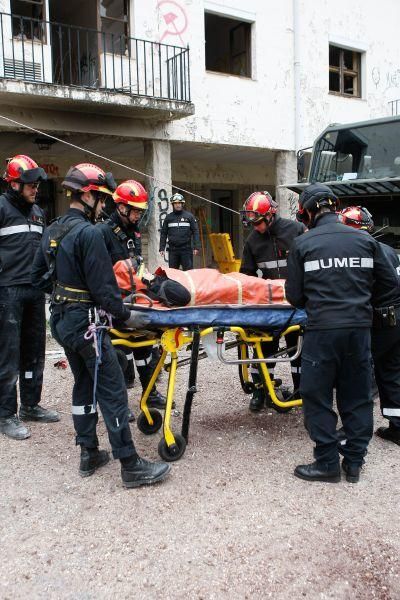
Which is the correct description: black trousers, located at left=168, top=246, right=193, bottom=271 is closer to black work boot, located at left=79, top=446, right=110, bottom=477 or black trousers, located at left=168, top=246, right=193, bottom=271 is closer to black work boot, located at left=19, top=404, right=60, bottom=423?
black work boot, located at left=19, top=404, right=60, bottom=423

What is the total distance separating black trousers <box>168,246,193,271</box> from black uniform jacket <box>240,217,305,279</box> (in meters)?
5.44

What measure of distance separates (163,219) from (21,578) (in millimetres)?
8682

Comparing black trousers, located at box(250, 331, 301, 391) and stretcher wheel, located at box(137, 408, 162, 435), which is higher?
black trousers, located at box(250, 331, 301, 391)

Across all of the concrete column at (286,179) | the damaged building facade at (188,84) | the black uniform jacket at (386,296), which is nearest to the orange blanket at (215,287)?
the black uniform jacket at (386,296)

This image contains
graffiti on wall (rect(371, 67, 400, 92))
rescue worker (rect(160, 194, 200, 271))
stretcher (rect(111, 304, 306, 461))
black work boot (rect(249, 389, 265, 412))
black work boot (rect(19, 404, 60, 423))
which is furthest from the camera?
graffiti on wall (rect(371, 67, 400, 92))

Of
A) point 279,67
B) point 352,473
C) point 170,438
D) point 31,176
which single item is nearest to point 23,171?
point 31,176

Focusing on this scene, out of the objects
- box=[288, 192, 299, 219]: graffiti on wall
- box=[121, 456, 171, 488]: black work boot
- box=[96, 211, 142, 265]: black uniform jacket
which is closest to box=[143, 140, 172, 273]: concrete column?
box=[288, 192, 299, 219]: graffiti on wall

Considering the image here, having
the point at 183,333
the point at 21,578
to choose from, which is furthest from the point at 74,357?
the point at 21,578

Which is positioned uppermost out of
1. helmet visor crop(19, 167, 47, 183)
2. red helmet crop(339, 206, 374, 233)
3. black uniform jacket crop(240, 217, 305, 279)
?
helmet visor crop(19, 167, 47, 183)

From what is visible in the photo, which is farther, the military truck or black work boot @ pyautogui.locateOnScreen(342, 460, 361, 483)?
the military truck

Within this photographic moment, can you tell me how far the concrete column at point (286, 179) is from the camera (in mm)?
12586

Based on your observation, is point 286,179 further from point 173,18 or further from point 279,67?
point 173,18

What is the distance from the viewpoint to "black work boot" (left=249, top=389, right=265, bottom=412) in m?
4.71

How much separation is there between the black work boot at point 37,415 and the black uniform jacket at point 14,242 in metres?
1.06
